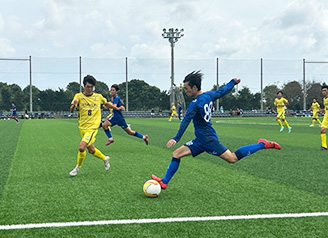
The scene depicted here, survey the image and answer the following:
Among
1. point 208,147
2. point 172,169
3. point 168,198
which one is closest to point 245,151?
point 208,147

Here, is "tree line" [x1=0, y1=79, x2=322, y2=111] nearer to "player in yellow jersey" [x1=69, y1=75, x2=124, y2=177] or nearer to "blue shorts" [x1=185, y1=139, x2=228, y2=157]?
"player in yellow jersey" [x1=69, y1=75, x2=124, y2=177]

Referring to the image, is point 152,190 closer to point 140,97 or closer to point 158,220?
point 158,220

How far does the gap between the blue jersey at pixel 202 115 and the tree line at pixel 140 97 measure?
A: 70.3 metres

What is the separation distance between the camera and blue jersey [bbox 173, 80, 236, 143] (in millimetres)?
5535

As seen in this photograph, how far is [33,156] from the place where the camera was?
35.9 ft

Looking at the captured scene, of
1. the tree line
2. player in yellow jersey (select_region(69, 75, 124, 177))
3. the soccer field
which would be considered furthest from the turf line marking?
the tree line

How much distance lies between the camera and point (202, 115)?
563 cm

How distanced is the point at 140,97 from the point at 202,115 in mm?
76089

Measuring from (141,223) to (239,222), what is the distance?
1.16 meters

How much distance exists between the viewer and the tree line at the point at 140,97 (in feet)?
244

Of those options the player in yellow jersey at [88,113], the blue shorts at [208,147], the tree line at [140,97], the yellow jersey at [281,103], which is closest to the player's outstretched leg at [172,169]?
the blue shorts at [208,147]

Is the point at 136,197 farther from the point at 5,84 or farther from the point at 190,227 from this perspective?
the point at 5,84

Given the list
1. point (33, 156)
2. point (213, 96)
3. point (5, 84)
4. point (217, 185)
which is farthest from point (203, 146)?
point (5, 84)

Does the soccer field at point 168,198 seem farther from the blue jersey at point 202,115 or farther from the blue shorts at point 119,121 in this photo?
the blue shorts at point 119,121
